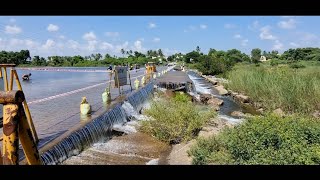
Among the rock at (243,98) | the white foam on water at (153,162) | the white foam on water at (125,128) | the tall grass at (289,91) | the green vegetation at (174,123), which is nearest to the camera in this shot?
the white foam on water at (153,162)

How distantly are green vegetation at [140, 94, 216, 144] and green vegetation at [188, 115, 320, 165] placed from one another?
5.22ft

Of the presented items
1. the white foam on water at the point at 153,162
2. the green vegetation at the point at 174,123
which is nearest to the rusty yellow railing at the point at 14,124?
the white foam on water at the point at 153,162

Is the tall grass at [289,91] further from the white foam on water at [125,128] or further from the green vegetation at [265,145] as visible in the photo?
the green vegetation at [265,145]

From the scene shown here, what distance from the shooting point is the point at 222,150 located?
6133mm

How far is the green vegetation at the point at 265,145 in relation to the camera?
4.98 m

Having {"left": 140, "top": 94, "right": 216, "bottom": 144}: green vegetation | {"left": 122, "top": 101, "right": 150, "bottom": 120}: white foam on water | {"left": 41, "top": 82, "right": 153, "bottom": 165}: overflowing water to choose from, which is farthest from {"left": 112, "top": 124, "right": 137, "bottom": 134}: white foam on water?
{"left": 122, "top": 101, "right": 150, "bottom": 120}: white foam on water

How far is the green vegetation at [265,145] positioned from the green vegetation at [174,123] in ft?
5.22

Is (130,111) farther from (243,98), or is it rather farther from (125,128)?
(243,98)

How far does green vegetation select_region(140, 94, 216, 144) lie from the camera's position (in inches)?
321

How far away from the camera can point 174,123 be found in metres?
8.46

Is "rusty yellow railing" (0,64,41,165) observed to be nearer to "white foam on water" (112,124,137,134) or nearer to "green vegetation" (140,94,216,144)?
"green vegetation" (140,94,216,144)

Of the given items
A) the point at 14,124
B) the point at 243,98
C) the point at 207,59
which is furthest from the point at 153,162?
the point at 207,59
